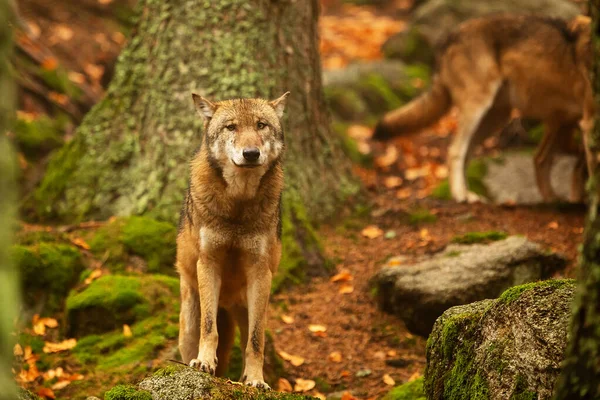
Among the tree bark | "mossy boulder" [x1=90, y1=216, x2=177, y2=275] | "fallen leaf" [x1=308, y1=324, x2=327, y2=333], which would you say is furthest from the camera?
the tree bark

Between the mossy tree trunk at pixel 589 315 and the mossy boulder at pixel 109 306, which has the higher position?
the mossy tree trunk at pixel 589 315

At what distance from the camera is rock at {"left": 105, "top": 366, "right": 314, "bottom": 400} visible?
4.57 m

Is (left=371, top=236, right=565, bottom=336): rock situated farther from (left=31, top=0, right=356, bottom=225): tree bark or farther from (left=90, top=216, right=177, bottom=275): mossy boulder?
(left=90, top=216, right=177, bottom=275): mossy boulder

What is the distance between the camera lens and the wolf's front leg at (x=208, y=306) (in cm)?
552

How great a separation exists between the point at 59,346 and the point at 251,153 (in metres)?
2.80

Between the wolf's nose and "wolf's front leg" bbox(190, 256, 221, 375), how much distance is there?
823 mm

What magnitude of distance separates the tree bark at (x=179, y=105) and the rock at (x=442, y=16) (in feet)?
23.9

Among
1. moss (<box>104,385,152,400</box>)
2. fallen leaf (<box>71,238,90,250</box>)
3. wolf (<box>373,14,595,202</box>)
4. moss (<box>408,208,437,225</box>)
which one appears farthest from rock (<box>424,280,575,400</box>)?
wolf (<box>373,14,595,202</box>)

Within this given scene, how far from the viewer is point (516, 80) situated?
1137cm

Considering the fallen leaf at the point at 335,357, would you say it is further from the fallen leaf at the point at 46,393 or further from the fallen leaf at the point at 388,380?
the fallen leaf at the point at 46,393

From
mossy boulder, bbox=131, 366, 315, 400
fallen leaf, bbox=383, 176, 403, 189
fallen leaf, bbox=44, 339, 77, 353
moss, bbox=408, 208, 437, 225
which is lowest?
fallen leaf, bbox=44, 339, 77, 353

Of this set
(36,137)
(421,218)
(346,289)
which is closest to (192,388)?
(346,289)

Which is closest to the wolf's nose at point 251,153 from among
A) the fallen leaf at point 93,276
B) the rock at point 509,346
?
the rock at point 509,346

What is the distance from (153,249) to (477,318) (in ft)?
14.1
